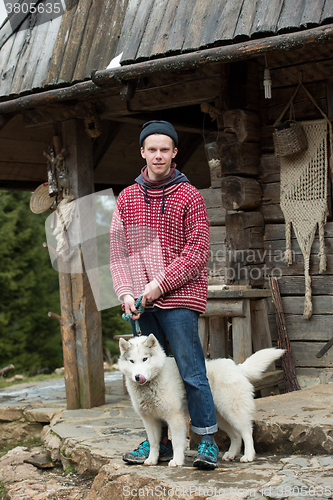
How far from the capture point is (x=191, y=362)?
3.21m

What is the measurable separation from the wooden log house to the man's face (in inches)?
50.2

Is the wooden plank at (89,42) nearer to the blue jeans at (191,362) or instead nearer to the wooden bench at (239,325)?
the wooden bench at (239,325)

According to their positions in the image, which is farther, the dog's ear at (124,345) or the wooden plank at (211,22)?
the wooden plank at (211,22)

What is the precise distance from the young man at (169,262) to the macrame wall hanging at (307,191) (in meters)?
2.15

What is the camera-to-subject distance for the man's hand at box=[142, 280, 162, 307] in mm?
3119

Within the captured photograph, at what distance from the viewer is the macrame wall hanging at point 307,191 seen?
16.7ft

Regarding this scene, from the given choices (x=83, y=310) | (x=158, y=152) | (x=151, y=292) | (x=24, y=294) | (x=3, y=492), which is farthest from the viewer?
(x=24, y=294)

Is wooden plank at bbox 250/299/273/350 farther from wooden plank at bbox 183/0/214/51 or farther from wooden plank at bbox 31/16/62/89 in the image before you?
wooden plank at bbox 31/16/62/89

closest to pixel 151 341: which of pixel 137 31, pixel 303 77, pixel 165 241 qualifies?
pixel 165 241

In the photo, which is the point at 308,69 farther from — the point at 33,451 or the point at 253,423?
the point at 33,451

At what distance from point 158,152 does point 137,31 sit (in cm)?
217

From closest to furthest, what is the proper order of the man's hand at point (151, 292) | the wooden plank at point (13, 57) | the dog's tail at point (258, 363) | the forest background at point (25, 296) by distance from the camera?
the man's hand at point (151, 292)
the dog's tail at point (258, 363)
the wooden plank at point (13, 57)
the forest background at point (25, 296)

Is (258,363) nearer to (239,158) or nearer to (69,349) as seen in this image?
(239,158)

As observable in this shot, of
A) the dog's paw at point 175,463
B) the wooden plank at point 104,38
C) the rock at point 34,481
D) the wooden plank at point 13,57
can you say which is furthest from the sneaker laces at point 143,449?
the wooden plank at point 13,57
